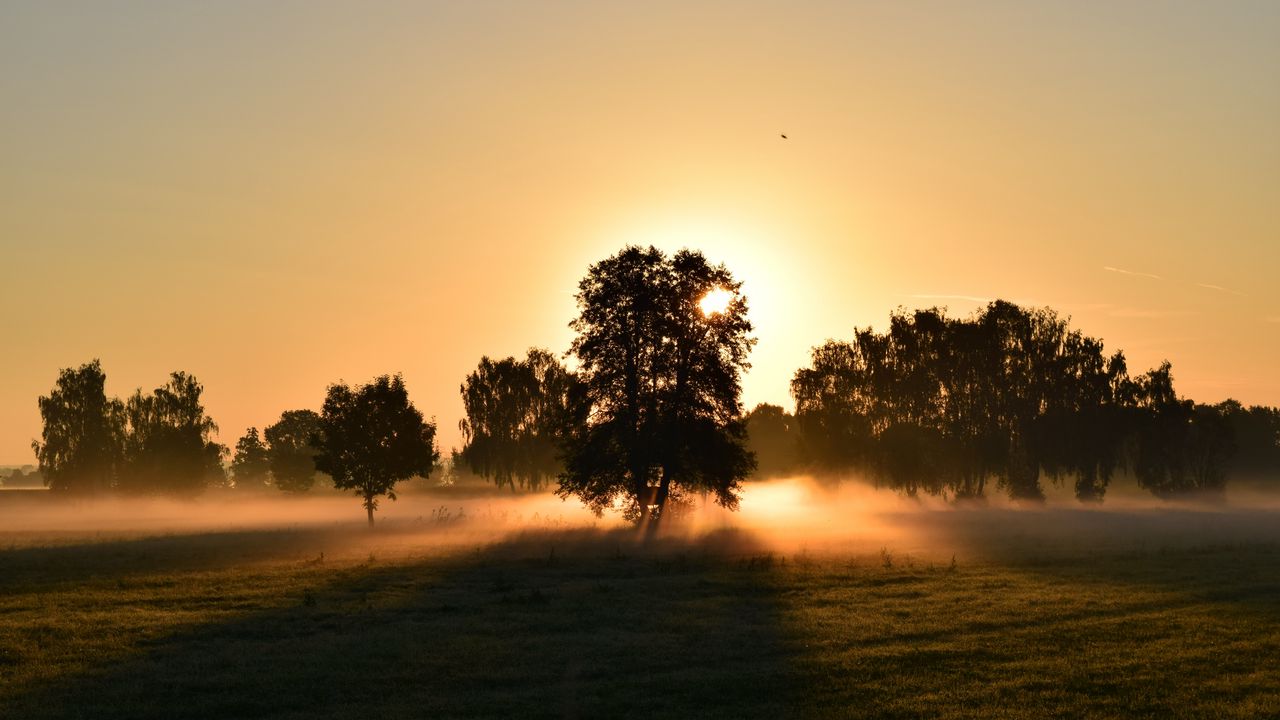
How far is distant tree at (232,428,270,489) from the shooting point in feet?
565

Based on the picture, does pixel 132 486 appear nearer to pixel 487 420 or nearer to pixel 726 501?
pixel 487 420

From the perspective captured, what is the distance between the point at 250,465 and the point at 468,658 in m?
164

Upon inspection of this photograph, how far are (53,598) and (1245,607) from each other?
105 ft

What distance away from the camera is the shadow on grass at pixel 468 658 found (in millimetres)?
16984

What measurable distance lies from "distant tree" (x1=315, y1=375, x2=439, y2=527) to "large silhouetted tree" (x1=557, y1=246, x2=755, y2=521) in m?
15.0

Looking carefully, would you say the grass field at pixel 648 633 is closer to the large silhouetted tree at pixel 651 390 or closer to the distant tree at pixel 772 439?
the large silhouetted tree at pixel 651 390

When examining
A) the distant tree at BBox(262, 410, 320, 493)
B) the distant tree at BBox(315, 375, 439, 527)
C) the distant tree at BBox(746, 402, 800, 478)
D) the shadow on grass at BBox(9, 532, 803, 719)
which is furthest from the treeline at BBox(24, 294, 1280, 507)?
the distant tree at BBox(746, 402, 800, 478)

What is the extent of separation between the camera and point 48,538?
197 ft

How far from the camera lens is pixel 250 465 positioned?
566 ft

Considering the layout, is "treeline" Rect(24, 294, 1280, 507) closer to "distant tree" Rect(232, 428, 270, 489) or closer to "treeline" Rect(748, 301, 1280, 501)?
"treeline" Rect(748, 301, 1280, 501)

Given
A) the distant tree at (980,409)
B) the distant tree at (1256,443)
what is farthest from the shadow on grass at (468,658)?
the distant tree at (1256,443)

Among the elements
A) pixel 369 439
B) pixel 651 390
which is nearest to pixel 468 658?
pixel 651 390

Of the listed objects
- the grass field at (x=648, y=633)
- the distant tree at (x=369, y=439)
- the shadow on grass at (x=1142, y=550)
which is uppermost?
the distant tree at (x=369, y=439)

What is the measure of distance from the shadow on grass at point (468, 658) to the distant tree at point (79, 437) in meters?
101
